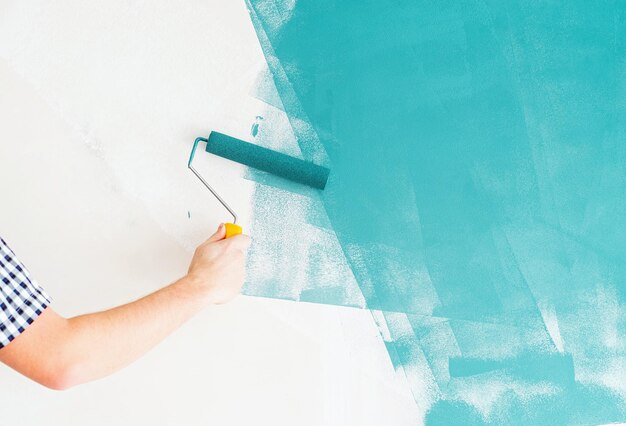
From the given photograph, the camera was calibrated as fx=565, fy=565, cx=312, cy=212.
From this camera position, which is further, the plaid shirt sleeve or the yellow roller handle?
the yellow roller handle

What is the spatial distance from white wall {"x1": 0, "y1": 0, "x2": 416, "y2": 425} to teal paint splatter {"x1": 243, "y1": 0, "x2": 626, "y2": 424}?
68 millimetres

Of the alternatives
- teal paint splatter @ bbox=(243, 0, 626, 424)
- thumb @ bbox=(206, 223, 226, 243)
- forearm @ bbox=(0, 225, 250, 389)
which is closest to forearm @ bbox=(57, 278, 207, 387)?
forearm @ bbox=(0, 225, 250, 389)

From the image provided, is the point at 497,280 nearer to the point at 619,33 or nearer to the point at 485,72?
the point at 485,72

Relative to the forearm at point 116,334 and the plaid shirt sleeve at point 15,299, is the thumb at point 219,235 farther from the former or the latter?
the plaid shirt sleeve at point 15,299

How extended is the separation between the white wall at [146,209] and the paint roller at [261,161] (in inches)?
1.3

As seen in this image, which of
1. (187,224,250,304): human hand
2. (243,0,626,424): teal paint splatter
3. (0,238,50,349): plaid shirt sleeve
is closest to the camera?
(0,238,50,349): plaid shirt sleeve

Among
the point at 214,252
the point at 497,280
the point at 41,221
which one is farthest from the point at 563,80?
the point at 41,221

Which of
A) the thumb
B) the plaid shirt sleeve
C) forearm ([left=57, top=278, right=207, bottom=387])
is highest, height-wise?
the plaid shirt sleeve

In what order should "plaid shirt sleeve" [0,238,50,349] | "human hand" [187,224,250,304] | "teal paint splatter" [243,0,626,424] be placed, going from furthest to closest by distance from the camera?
"teal paint splatter" [243,0,626,424]
"human hand" [187,224,250,304]
"plaid shirt sleeve" [0,238,50,349]

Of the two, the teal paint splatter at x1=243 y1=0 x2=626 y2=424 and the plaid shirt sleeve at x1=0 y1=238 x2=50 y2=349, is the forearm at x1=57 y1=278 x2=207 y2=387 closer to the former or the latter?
the plaid shirt sleeve at x1=0 y1=238 x2=50 y2=349

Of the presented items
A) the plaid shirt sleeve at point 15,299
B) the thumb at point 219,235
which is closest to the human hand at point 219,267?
the thumb at point 219,235

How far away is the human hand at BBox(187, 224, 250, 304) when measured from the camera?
0.85 m

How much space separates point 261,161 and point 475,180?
1.21ft

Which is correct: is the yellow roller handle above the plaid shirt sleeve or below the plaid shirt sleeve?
below
